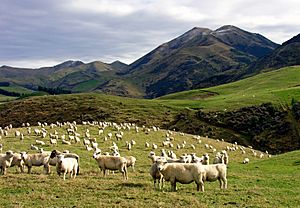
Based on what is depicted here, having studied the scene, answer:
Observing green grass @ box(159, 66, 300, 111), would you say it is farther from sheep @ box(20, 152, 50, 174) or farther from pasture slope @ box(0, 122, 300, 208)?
sheep @ box(20, 152, 50, 174)

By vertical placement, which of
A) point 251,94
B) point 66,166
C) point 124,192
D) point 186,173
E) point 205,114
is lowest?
point 124,192

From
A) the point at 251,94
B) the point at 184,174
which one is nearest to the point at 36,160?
the point at 184,174

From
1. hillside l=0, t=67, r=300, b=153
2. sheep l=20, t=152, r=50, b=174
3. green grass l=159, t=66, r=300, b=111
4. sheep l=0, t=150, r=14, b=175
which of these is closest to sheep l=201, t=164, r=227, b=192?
sheep l=20, t=152, r=50, b=174

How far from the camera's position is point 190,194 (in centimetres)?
2084

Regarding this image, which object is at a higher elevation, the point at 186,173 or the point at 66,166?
the point at 186,173

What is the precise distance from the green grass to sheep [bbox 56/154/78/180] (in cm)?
8707

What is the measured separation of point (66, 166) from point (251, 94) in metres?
111

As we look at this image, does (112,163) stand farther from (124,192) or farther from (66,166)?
(124,192)

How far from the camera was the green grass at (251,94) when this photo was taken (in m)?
112

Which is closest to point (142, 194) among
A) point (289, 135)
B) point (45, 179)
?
point (45, 179)

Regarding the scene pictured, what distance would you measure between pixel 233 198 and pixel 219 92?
466 feet

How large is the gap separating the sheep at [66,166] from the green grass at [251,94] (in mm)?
87067

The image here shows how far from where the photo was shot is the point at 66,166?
2519 cm

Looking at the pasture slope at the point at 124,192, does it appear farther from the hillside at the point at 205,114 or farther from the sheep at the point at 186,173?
the hillside at the point at 205,114
